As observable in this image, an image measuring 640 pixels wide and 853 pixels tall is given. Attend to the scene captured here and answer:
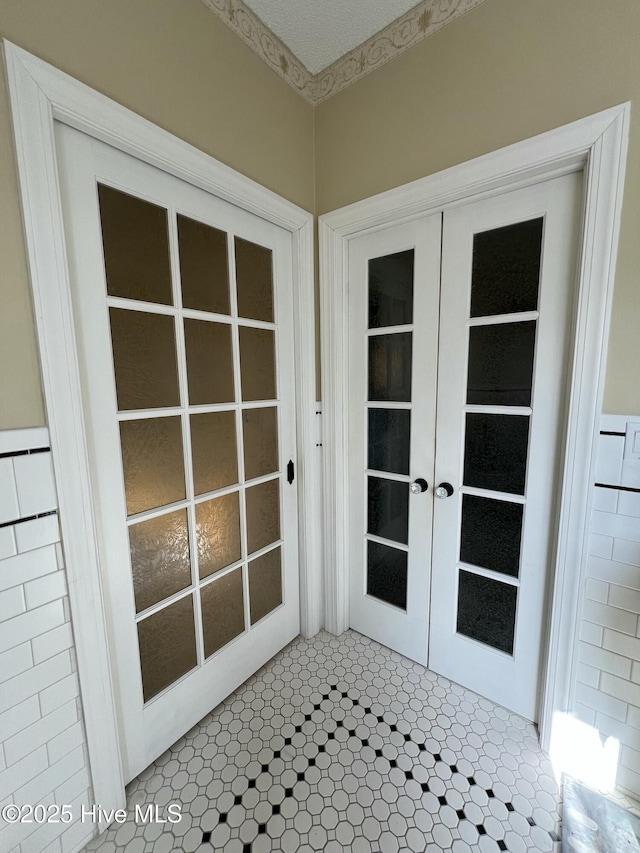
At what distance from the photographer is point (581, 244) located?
3.39 feet

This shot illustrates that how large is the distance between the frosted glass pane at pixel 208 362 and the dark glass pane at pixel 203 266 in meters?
0.07

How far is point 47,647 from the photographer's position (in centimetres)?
90

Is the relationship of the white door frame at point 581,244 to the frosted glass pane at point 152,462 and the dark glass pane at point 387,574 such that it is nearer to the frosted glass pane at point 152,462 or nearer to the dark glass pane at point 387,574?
the dark glass pane at point 387,574

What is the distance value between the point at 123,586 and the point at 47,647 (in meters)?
0.22

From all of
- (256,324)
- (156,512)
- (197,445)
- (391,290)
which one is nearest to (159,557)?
(156,512)

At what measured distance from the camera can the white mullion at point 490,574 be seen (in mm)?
1316

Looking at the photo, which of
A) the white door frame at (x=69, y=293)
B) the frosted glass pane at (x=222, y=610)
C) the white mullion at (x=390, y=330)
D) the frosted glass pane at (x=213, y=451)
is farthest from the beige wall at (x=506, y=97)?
the frosted glass pane at (x=222, y=610)

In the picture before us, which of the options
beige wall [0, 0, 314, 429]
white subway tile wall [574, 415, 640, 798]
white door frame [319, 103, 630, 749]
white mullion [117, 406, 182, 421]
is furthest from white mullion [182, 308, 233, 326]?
white subway tile wall [574, 415, 640, 798]

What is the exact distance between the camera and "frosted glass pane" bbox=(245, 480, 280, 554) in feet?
4.95

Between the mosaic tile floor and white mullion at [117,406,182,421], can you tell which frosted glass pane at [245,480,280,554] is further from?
the mosaic tile floor

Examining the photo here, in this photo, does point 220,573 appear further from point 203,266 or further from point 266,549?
point 203,266

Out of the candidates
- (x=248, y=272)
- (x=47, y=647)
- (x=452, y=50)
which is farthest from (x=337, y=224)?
(x=47, y=647)

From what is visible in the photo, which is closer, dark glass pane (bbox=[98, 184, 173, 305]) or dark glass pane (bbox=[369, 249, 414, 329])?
dark glass pane (bbox=[98, 184, 173, 305])

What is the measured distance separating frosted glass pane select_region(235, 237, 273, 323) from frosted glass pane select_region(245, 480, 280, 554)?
0.75m
